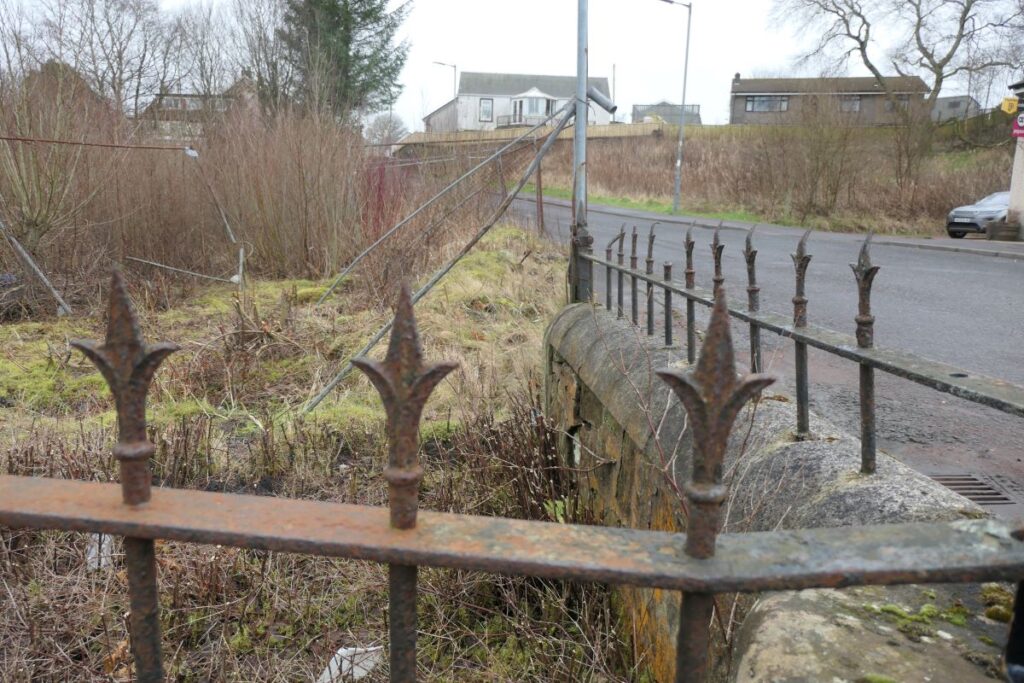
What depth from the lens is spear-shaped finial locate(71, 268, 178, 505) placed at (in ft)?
3.07

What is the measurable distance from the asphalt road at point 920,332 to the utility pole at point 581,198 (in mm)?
1179

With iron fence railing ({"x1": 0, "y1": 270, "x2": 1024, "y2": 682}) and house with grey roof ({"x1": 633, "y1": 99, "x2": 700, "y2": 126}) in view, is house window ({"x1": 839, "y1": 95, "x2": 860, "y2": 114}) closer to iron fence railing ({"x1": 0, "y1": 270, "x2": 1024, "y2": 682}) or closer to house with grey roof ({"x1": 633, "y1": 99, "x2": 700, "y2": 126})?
iron fence railing ({"x1": 0, "y1": 270, "x2": 1024, "y2": 682})

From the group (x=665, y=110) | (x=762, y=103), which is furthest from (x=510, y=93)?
(x=762, y=103)

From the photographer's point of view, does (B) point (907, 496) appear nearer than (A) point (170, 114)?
Yes

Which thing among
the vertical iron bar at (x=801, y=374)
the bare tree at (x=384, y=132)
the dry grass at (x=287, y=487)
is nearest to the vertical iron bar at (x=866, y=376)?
the vertical iron bar at (x=801, y=374)

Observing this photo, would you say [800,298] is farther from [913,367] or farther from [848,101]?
[848,101]

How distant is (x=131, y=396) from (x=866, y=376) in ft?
5.06

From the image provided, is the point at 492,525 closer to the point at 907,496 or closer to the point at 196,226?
the point at 907,496

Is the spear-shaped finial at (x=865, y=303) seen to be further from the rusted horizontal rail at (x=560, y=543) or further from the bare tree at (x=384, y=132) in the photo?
the bare tree at (x=384, y=132)

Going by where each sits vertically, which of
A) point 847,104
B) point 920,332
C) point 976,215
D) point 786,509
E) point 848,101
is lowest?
point 920,332

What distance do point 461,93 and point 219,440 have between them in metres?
68.0

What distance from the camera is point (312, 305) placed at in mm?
8633

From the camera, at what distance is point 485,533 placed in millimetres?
906

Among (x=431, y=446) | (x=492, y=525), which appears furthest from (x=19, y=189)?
(x=492, y=525)
